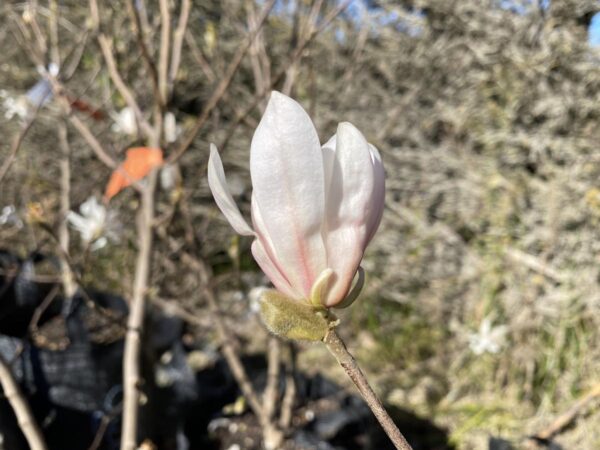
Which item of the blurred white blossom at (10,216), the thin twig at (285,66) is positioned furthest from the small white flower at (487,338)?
the blurred white blossom at (10,216)

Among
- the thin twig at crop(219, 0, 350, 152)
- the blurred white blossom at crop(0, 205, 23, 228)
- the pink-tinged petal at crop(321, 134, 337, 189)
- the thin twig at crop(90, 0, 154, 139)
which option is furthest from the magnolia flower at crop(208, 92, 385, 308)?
the blurred white blossom at crop(0, 205, 23, 228)

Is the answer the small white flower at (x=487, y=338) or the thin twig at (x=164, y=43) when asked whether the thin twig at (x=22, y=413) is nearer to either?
the thin twig at (x=164, y=43)

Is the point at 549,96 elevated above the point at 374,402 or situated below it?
below

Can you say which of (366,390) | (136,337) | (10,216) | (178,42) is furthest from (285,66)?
(10,216)

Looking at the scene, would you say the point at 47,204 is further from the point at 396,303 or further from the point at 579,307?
the point at 396,303

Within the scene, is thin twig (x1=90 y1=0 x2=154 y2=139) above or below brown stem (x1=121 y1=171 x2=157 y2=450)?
above

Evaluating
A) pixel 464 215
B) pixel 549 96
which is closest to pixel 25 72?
pixel 464 215

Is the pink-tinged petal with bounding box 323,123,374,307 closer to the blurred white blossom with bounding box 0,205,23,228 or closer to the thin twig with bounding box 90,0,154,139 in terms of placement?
the thin twig with bounding box 90,0,154,139
